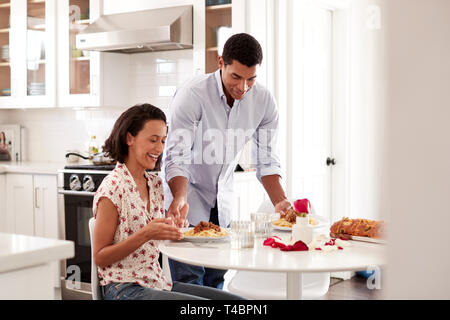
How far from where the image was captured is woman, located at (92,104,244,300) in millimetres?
1906

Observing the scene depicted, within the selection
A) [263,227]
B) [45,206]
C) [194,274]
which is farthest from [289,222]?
[45,206]

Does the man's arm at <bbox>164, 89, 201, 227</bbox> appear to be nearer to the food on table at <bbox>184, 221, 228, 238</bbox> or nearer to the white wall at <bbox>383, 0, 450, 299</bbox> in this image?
the food on table at <bbox>184, 221, 228, 238</bbox>

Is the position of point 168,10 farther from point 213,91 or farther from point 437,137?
point 437,137

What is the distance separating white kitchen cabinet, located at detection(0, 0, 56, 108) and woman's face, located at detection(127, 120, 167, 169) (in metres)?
2.86

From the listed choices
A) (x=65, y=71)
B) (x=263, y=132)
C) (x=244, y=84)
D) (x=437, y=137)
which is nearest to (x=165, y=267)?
(x=263, y=132)

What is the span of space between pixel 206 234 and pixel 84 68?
112 inches

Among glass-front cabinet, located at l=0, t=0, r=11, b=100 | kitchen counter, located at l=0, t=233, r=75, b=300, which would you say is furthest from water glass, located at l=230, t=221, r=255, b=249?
glass-front cabinet, located at l=0, t=0, r=11, b=100

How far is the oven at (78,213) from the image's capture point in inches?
160

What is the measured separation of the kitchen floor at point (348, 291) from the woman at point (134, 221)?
2.27 metres

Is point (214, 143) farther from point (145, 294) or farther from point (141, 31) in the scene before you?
point (141, 31)

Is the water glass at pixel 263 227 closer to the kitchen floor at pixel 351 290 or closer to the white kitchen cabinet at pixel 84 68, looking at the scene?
the kitchen floor at pixel 351 290

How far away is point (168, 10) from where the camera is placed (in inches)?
160

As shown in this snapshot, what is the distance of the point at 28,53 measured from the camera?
4.93m

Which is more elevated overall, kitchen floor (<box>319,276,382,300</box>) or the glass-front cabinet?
the glass-front cabinet
